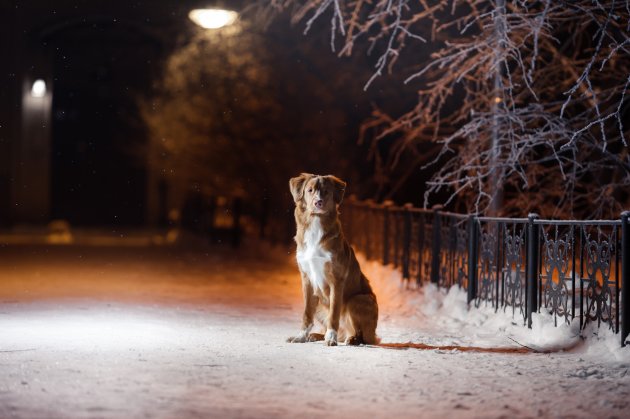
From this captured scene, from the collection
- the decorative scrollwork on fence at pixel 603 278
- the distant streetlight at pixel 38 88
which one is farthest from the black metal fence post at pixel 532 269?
the distant streetlight at pixel 38 88

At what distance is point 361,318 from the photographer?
9906mm

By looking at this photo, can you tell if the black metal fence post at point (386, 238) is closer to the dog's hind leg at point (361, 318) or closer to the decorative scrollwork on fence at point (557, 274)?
the decorative scrollwork on fence at point (557, 274)

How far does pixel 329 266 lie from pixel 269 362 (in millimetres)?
1501

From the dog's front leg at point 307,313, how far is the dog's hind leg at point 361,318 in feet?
1.39

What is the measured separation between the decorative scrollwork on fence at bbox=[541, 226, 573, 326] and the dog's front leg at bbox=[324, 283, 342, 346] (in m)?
2.61

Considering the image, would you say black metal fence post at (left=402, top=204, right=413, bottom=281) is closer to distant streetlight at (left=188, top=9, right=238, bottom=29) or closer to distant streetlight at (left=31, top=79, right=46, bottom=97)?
distant streetlight at (left=188, top=9, right=238, bottom=29)

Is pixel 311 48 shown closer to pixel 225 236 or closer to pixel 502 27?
pixel 225 236

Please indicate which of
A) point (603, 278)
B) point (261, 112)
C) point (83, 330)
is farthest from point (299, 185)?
point (261, 112)

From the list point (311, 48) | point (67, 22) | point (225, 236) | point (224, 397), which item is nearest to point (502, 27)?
point (224, 397)

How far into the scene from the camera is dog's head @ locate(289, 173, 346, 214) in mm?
9727

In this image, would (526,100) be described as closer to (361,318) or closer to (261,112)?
(361,318)

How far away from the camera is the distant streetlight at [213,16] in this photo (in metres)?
16.5

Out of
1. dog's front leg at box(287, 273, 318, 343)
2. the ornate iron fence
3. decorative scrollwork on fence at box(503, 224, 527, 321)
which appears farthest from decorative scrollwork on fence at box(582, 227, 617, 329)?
dog's front leg at box(287, 273, 318, 343)

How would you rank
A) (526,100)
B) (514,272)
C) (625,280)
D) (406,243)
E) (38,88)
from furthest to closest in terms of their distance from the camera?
1. (38,88)
2. (526,100)
3. (406,243)
4. (514,272)
5. (625,280)
